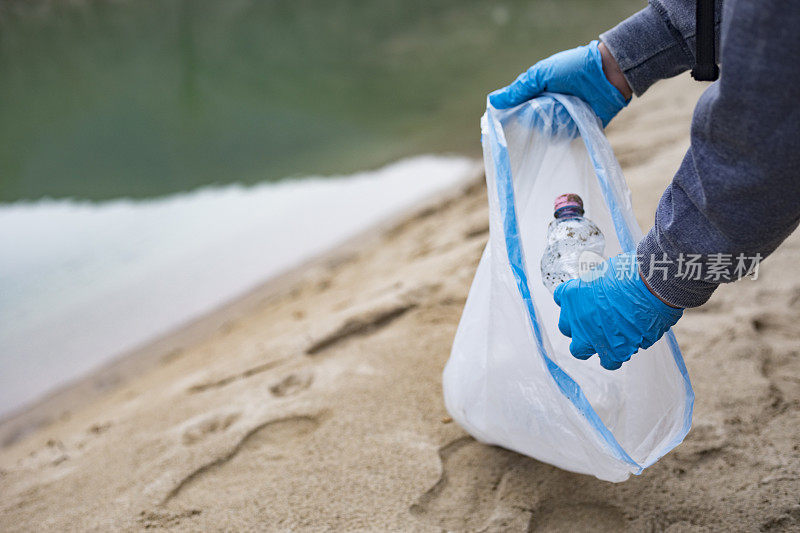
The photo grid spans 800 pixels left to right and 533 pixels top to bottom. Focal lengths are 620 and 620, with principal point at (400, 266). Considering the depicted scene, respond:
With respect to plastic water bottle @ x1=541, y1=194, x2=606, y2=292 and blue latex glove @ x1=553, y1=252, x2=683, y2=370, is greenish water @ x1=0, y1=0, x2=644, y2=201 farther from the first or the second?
blue latex glove @ x1=553, y1=252, x2=683, y2=370

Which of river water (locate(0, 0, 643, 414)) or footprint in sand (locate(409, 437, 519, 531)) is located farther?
river water (locate(0, 0, 643, 414))

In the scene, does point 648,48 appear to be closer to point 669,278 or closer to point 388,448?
point 669,278

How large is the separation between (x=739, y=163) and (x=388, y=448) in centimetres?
90

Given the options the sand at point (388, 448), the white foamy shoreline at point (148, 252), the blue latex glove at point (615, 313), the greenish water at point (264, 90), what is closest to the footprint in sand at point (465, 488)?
the sand at point (388, 448)

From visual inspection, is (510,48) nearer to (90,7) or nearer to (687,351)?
(687,351)

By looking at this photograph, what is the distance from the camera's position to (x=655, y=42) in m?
1.23

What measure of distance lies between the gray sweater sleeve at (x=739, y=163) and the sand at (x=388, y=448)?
17.6 inches

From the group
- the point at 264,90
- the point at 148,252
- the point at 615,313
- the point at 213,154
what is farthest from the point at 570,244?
the point at 264,90

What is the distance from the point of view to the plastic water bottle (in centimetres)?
114

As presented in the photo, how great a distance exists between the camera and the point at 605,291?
1029 millimetres

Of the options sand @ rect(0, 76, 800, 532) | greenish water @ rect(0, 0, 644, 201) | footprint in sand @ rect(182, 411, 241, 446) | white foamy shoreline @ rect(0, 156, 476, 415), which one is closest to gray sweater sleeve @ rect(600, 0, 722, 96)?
sand @ rect(0, 76, 800, 532)

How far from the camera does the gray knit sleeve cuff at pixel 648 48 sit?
4.00ft

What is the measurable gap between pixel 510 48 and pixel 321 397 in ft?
24.9

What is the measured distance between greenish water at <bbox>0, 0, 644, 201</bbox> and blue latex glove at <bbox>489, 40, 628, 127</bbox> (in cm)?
378
